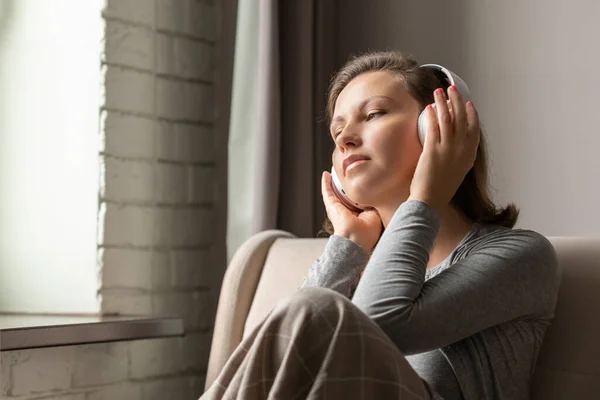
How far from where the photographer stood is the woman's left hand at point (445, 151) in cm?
124

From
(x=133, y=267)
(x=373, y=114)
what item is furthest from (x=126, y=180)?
(x=373, y=114)

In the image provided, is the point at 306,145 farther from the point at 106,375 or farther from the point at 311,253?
the point at 106,375

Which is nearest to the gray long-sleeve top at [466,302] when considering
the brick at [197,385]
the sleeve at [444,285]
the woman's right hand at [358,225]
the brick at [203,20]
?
the sleeve at [444,285]

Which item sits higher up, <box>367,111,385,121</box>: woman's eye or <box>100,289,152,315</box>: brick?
<box>367,111,385,121</box>: woman's eye

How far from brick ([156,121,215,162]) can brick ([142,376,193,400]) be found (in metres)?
0.56

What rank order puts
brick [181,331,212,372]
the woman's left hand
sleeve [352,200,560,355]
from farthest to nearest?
brick [181,331,212,372] → the woman's left hand → sleeve [352,200,560,355]

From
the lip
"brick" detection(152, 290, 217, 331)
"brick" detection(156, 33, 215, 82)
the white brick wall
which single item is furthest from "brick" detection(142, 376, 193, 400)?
the lip

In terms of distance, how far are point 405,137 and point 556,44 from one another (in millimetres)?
726

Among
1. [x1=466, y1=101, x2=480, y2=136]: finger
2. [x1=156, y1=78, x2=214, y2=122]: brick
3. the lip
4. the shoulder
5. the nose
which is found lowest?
the shoulder

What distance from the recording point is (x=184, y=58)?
7.27ft

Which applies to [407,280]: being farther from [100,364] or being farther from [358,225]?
[100,364]

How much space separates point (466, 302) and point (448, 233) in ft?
0.78

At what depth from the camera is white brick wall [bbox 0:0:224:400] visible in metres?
2.01

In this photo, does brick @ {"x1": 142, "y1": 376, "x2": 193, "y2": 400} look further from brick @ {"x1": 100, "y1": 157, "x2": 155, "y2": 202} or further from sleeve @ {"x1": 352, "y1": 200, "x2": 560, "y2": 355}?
sleeve @ {"x1": 352, "y1": 200, "x2": 560, "y2": 355}
